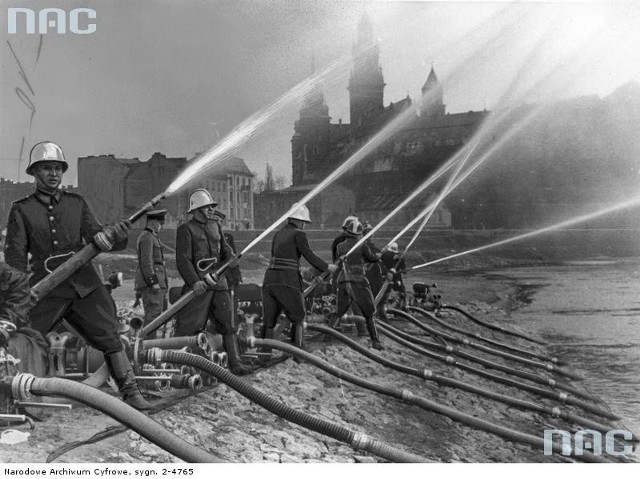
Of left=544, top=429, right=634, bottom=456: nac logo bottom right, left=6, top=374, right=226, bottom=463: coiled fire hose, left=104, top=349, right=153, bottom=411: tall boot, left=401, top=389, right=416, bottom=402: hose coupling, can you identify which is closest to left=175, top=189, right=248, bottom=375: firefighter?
left=104, top=349, right=153, bottom=411: tall boot

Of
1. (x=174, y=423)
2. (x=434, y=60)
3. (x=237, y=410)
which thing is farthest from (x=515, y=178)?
(x=174, y=423)

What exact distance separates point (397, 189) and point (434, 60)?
1.53 m

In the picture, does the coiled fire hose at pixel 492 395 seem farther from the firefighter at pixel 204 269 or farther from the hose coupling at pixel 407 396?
the firefighter at pixel 204 269

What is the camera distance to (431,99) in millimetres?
6902

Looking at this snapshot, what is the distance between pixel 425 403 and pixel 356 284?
2.56 metres

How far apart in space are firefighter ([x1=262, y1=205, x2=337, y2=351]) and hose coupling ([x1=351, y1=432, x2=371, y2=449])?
6.05 ft

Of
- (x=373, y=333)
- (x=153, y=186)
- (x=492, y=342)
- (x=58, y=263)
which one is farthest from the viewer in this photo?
(x=373, y=333)

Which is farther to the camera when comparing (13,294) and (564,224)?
(564,224)

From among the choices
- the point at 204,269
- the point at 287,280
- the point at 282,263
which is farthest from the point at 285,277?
the point at 204,269

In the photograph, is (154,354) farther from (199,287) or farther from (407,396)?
(407,396)

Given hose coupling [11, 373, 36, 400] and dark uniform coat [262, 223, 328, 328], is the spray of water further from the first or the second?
hose coupling [11, 373, 36, 400]

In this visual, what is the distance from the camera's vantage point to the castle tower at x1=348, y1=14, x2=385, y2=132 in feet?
21.6

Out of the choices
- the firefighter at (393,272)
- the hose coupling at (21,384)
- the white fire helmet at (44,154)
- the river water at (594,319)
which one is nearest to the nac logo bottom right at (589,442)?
the river water at (594,319)
